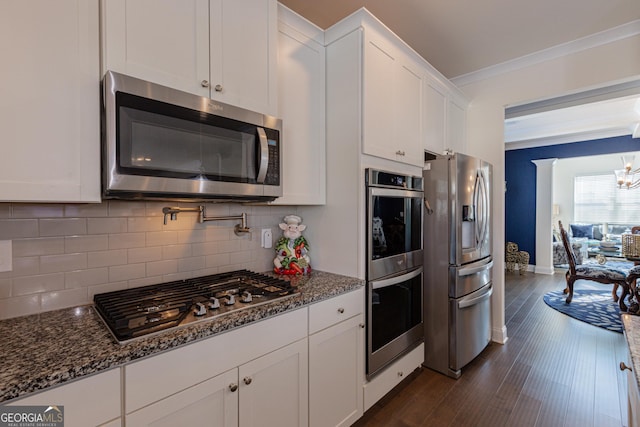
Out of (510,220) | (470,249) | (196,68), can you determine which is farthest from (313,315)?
(510,220)

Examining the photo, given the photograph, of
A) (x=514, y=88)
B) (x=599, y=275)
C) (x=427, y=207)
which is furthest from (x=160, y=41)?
(x=599, y=275)

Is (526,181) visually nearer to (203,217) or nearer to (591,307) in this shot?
(591,307)

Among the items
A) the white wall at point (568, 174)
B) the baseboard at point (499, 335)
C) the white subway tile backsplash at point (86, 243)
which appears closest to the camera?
the white subway tile backsplash at point (86, 243)

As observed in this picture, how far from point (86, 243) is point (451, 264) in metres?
2.37

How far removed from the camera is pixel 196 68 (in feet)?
4.45

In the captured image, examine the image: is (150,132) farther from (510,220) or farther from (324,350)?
(510,220)

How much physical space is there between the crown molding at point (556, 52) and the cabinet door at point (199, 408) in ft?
11.6

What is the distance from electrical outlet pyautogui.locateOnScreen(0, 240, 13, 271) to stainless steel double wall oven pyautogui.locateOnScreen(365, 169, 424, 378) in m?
1.69

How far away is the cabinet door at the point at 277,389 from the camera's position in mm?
1248

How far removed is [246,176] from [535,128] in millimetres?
5901

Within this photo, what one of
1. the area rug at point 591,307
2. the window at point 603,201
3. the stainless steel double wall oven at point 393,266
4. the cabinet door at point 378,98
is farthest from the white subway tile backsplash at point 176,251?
the window at point 603,201

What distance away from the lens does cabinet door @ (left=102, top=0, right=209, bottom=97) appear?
44.9 inches

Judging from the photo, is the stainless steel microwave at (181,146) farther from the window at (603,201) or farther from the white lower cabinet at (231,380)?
the window at (603,201)

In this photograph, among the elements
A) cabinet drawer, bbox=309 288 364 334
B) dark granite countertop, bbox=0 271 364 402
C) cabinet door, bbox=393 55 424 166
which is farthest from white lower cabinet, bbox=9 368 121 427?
cabinet door, bbox=393 55 424 166
